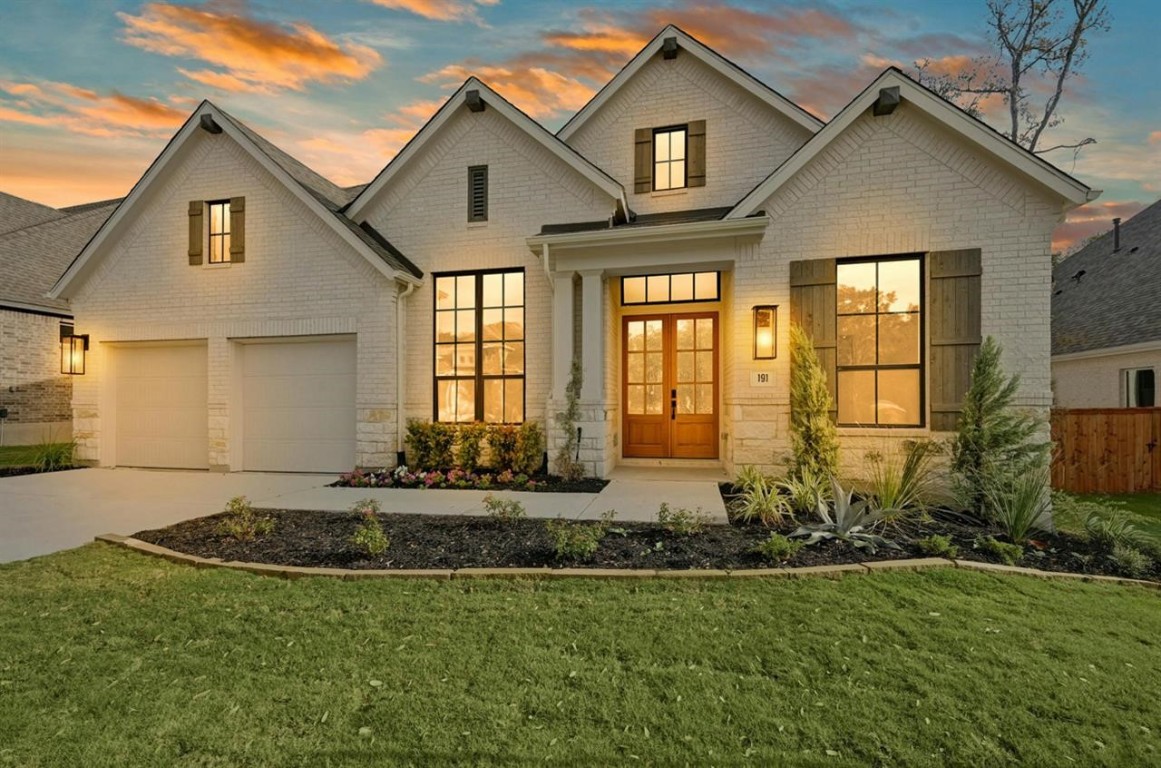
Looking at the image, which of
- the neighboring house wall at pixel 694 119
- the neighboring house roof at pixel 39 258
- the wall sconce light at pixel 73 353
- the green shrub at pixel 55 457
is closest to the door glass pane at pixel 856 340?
the neighboring house wall at pixel 694 119

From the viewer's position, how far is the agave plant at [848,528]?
448cm

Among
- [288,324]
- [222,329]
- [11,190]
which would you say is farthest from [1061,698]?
[11,190]

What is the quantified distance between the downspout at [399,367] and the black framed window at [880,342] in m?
6.81

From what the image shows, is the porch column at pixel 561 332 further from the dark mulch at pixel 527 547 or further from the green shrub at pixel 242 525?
the green shrub at pixel 242 525

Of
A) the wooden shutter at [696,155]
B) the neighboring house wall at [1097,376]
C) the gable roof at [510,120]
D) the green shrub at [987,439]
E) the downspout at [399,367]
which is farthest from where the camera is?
the neighboring house wall at [1097,376]

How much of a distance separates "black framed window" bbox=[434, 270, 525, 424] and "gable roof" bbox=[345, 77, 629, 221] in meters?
1.96

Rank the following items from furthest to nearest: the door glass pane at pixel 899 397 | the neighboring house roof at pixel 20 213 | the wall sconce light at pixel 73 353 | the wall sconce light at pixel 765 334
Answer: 1. the neighboring house roof at pixel 20 213
2. the wall sconce light at pixel 73 353
3. the wall sconce light at pixel 765 334
4. the door glass pane at pixel 899 397

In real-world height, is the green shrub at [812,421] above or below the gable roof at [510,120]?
below

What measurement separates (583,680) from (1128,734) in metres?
2.27

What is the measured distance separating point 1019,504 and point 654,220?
6.38 metres

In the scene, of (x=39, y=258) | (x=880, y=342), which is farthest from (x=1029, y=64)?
(x=39, y=258)

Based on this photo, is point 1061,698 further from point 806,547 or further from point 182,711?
point 182,711

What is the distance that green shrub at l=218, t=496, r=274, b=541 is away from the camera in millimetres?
4883

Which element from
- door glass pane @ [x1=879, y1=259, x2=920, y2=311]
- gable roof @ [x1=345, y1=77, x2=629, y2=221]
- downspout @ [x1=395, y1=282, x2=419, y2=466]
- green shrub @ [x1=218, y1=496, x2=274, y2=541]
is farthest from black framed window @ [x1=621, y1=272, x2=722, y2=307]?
green shrub @ [x1=218, y1=496, x2=274, y2=541]
